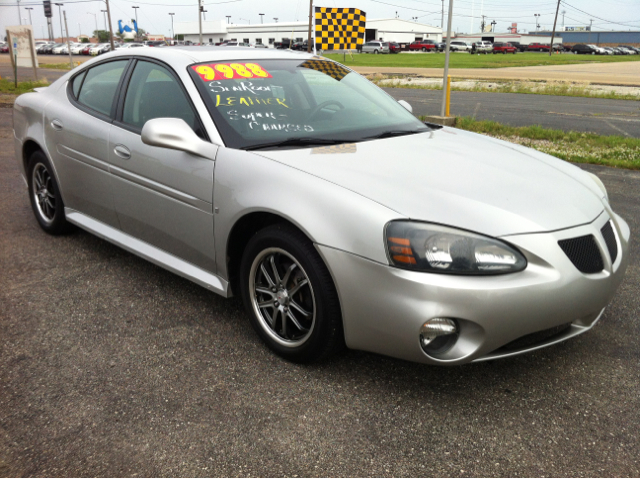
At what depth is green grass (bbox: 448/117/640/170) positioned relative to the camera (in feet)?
25.8

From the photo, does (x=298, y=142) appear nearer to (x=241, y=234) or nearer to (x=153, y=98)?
(x=241, y=234)

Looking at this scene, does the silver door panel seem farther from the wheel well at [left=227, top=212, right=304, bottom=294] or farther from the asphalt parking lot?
the asphalt parking lot

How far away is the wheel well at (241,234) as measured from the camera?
9.21ft

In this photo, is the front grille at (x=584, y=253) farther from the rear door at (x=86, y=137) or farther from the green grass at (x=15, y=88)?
the green grass at (x=15, y=88)

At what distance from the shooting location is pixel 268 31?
10112cm

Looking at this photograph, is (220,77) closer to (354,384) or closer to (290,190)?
(290,190)

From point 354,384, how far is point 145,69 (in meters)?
2.30

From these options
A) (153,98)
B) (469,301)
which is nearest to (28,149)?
(153,98)

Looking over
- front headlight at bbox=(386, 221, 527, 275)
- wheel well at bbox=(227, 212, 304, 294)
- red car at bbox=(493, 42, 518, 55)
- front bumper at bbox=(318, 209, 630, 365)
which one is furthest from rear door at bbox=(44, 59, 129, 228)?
red car at bbox=(493, 42, 518, 55)

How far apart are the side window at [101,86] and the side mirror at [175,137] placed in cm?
93

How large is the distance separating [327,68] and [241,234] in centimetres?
152

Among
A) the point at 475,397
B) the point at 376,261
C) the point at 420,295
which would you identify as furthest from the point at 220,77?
the point at 475,397

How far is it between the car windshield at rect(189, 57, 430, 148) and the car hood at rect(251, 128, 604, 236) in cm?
18

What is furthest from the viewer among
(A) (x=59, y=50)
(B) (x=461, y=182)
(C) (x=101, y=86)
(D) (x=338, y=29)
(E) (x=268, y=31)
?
(E) (x=268, y=31)
